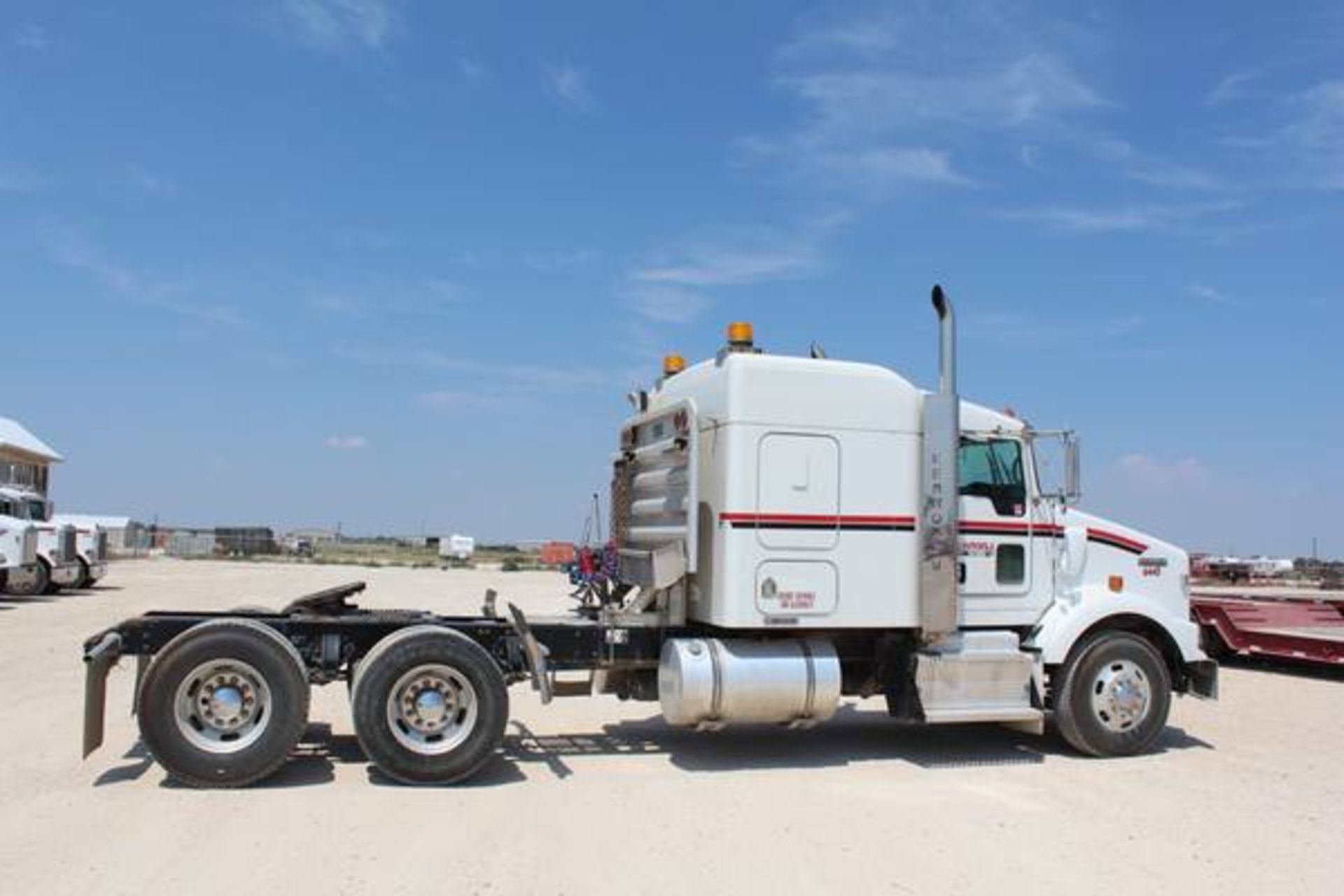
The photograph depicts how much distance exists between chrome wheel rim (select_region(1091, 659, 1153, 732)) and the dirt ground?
34cm

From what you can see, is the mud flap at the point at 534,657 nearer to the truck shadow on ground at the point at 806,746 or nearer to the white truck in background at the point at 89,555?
the truck shadow on ground at the point at 806,746

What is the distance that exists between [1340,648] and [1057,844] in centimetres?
1150

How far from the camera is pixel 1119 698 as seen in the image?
1036 centimetres

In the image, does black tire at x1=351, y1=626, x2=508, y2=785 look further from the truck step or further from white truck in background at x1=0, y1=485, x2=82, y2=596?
white truck in background at x1=0, y1=485, x2=82, y2=596

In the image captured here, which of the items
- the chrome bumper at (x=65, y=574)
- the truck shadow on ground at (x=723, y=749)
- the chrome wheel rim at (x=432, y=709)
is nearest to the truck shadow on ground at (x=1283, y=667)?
the truck shadow on ground at (x=723, y=749)

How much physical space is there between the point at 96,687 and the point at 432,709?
225 centimetres

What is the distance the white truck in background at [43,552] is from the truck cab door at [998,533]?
23.2 metres

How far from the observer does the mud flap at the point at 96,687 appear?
8094mm

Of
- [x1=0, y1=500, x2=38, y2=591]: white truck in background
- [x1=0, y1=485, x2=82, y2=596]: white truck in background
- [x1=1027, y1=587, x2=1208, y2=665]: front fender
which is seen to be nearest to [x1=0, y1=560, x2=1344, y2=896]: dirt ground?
[x1=1027, y1=587, x2=1208, y2=665]: front fender

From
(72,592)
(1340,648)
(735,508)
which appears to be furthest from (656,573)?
(72,592)

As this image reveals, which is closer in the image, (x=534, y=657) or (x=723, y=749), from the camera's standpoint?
(x=534, y=657)

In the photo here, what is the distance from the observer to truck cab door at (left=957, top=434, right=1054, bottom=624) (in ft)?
34.2

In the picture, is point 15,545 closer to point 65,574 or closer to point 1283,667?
point 65,574

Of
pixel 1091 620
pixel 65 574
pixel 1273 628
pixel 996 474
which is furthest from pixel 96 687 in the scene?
pixel 65 574
